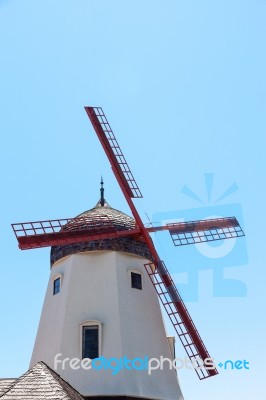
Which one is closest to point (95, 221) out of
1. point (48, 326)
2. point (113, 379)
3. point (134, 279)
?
point (134, 279)

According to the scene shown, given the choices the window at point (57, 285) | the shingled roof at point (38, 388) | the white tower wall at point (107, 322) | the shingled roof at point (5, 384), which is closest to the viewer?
the shingled roof at point (38, 388)

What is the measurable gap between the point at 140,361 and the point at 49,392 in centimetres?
409

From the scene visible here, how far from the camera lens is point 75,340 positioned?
15367 millimetres

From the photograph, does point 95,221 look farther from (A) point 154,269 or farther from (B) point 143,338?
(B) point 143,338

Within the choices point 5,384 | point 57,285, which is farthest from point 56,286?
point 5,384

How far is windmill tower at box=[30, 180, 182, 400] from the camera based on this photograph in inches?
590

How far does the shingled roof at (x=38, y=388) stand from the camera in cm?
1152

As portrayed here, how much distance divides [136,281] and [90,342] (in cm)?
223

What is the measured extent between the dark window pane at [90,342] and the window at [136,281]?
1.70 meters

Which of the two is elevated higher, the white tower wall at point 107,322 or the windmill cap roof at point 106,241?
the windmill cap roof at point 106,241

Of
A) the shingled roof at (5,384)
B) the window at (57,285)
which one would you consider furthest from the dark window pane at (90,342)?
the shingled roof at (5,384)

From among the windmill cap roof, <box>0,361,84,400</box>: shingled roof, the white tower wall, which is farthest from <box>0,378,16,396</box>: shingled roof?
the windmill cap roof

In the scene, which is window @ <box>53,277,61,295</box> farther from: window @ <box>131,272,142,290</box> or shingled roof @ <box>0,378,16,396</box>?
shingled roof @ <box>0,378,16,396</box>

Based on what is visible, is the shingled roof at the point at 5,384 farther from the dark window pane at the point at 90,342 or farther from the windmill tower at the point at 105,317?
the dark window pane at the point at 90,342
